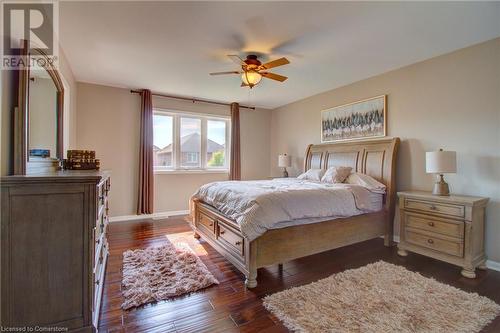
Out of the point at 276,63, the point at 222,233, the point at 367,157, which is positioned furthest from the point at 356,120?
the point at 222,233

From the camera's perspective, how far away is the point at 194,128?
5.53m

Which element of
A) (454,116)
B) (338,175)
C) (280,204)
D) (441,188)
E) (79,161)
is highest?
(454,116)

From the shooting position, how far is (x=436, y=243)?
9.02 ft

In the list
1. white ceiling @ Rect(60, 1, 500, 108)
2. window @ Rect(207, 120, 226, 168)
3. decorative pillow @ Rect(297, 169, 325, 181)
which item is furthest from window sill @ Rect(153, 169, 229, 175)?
decorative pillow @ Rect(297, 169, 325, 181)

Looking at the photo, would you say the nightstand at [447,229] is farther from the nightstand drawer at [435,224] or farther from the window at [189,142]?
the window at [189,142]

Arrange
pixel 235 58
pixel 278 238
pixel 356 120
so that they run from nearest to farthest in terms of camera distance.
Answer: pixel 278 238 < pixel 235 58 < pixel 356 120

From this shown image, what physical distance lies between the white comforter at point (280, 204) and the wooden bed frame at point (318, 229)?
109 millimetres

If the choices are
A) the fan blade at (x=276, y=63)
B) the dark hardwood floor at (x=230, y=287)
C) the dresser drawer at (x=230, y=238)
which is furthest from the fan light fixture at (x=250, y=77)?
the dark hardwood floor at (x=230, y=287)

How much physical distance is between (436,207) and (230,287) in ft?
8.22

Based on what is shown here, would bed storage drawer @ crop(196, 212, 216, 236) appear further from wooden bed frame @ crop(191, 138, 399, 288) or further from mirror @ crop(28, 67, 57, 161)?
mirror @ crop(28, 67, 57, 161)

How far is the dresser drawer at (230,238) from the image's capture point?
2.42m

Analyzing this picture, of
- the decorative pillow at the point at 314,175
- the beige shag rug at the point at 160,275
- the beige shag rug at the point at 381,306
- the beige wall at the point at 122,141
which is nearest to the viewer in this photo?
the beige shag rug at the point at 381,306

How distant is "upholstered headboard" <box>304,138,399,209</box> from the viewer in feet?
11.4

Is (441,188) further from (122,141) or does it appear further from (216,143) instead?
(122,141)
